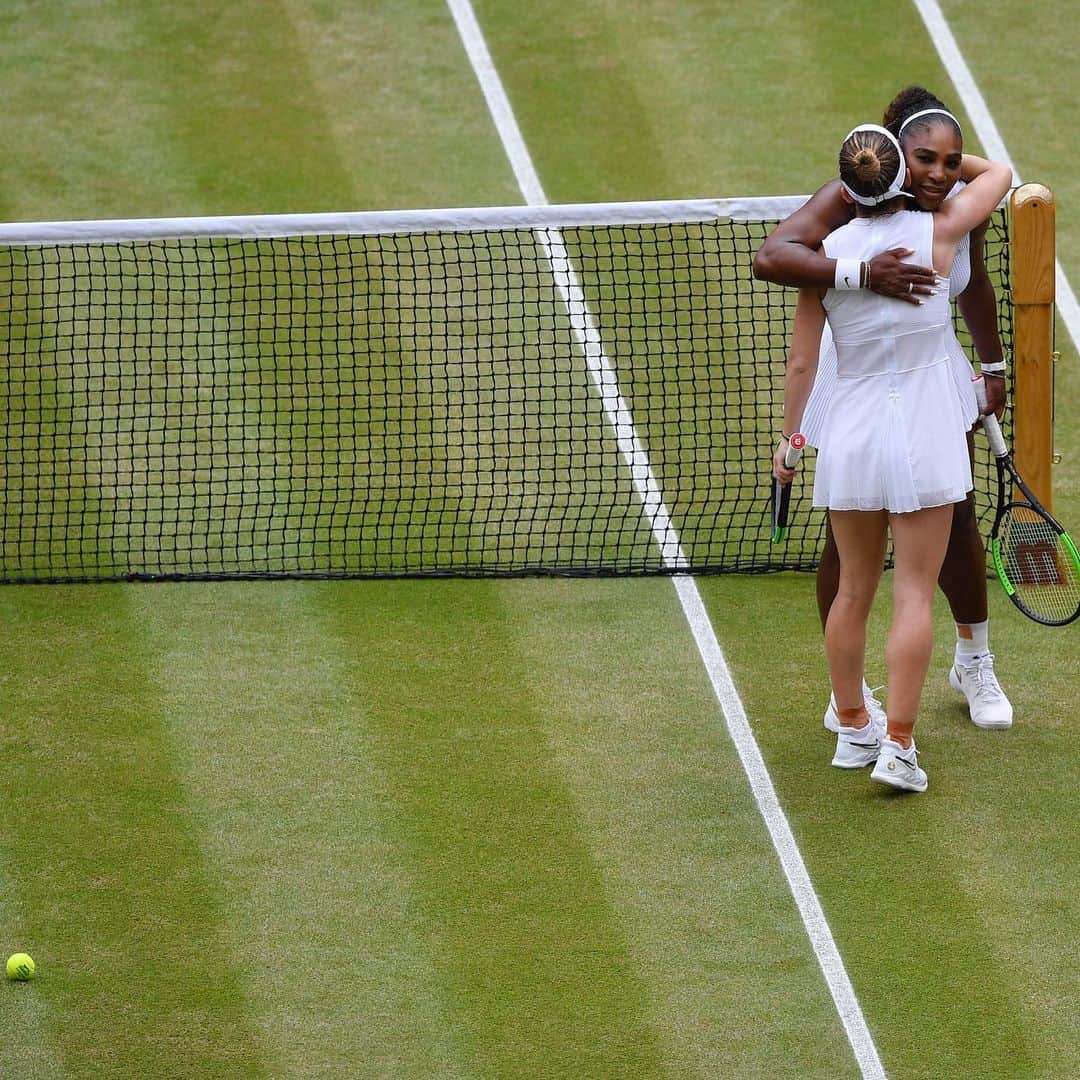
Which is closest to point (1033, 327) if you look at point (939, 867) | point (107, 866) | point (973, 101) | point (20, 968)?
point (939, 867)

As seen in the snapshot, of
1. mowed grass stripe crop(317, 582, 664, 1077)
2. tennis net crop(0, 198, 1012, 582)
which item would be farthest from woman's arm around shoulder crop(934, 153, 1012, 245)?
mowed grass stripe crop(317, 582, 664, 1077)

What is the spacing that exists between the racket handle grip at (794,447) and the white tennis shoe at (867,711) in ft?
3.34

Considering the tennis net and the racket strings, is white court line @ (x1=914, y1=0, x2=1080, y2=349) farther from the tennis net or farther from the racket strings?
the racket strings

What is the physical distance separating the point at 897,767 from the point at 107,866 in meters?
3.03

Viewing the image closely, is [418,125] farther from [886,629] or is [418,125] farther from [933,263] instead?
[933,263]

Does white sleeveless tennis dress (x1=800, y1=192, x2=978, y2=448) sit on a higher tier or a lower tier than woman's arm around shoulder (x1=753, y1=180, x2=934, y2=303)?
lower

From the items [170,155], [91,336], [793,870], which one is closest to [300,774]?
[793,870]

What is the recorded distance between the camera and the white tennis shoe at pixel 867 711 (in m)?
7.19

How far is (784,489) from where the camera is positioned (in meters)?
6.97

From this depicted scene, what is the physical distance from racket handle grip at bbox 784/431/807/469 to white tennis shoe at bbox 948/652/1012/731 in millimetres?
1389

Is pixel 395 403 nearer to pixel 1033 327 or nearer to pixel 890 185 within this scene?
pixel 1033 327

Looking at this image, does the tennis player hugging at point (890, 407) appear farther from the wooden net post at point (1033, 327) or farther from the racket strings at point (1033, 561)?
the wooden net post at point (1033, 327)

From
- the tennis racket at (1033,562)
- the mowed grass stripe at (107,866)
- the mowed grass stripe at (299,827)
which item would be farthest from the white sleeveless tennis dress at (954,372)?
the mowed grass stripe at (107,866)

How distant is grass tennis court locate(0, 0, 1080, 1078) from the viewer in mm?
5836
